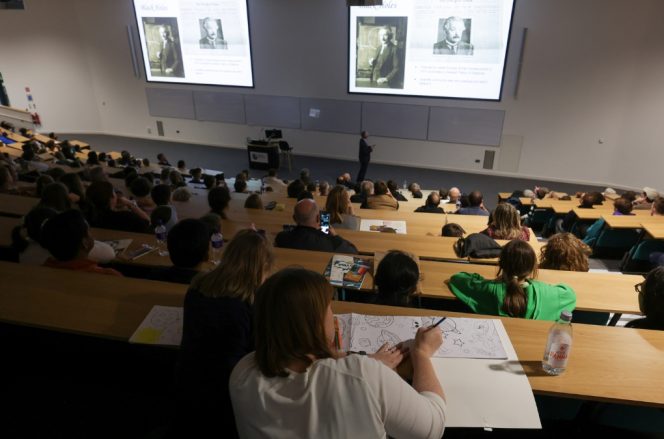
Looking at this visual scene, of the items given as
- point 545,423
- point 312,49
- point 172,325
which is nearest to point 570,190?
point 312,49

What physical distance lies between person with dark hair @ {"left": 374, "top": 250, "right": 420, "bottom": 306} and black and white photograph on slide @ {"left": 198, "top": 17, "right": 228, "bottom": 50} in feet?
37.1

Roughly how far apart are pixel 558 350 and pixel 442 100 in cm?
950

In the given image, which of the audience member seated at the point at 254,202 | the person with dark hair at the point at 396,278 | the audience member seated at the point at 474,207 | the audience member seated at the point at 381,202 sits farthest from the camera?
the audience member seated at the point at 381,202

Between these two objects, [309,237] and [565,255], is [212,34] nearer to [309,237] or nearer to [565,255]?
[309,237]

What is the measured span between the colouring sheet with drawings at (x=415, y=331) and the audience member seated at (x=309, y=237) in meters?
1.41

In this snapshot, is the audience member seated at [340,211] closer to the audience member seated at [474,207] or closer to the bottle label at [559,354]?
the audience member seated at [474,207]

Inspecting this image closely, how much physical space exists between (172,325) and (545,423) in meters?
2.33

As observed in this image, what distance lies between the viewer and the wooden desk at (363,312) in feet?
5.69

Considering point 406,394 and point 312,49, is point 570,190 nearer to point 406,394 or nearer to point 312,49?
point 312,49

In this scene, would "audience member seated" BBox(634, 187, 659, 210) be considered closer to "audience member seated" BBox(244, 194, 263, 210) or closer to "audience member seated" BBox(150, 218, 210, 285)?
"audience member seated" BBox(244, 194, 263, 210)

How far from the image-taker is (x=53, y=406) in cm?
257

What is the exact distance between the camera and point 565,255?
3402 millimetres

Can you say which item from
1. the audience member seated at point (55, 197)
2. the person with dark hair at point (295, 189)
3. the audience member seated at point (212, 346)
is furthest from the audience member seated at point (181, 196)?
the audience member seated at point (212, 346)

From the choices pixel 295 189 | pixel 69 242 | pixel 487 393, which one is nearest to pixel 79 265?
pixel 69 242
